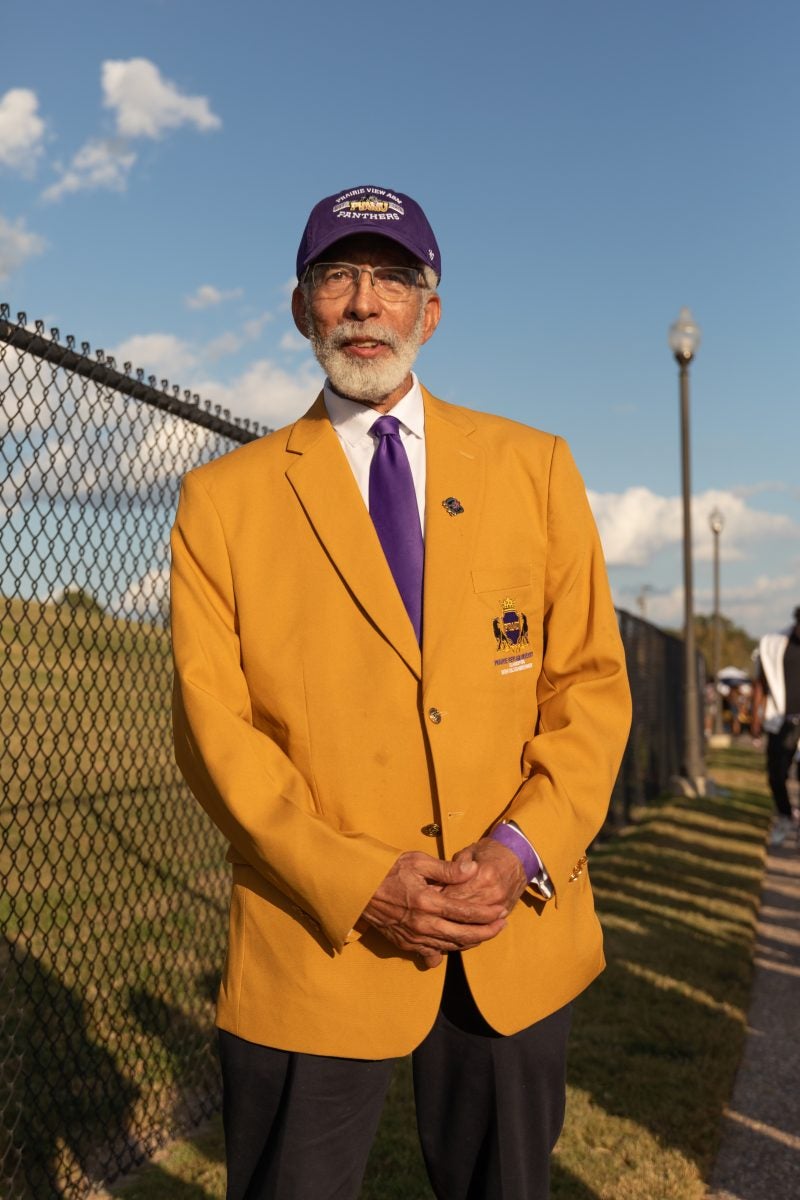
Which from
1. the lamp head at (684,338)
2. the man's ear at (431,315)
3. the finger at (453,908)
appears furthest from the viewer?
the lamp head at (684,338)

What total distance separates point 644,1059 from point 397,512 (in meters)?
3.46

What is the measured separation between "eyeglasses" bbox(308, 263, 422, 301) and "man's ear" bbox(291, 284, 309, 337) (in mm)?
88

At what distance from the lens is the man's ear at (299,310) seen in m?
2.48

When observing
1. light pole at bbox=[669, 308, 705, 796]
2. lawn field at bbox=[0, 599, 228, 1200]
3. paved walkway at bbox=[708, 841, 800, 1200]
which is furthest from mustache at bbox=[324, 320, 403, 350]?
light pole at bbox=[669, 308, 705, 796]

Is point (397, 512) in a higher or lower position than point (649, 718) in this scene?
higher

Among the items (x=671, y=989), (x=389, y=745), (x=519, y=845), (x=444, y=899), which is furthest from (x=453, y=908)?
(x=671, y=989)

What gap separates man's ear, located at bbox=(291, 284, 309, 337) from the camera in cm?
248

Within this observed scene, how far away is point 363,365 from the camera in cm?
233

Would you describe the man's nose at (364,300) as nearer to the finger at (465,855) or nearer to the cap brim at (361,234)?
the cap brim at (361,234)

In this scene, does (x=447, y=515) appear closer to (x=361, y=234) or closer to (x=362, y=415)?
(x=362, y=415)

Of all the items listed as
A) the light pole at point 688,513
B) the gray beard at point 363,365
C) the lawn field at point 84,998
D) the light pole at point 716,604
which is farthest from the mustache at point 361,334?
the light pole at point 716,604

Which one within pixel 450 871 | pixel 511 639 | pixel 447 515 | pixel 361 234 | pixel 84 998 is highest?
pixel 361 234

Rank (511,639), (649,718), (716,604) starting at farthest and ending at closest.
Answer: (716,604), (649,718), (511,639)

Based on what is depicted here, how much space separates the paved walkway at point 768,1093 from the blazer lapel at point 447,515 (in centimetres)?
254
